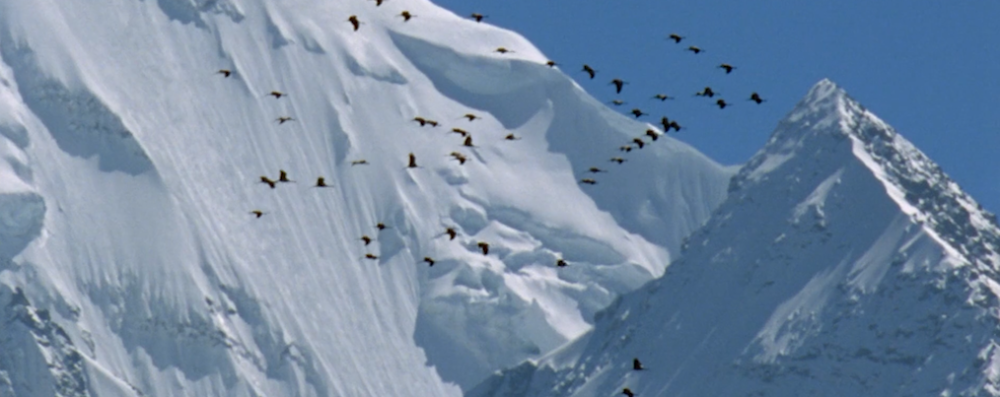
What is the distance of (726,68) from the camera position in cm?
13888

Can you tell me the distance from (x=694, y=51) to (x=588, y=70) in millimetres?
7583

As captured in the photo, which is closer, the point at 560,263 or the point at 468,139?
the point at 468,139

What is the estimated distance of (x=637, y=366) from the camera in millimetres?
136500

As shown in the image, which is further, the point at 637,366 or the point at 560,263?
the point at 560,263

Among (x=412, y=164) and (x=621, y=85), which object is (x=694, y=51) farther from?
(x=412, y=164)

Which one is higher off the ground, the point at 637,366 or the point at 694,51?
the point at 694,51

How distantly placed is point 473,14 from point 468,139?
5.75 m

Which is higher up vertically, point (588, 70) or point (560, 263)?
point (588, 70)

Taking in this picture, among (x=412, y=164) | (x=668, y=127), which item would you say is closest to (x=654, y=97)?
(x=668, y=127)

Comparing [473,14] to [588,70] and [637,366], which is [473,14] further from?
[637,366]

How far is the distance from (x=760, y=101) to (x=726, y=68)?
248 inches

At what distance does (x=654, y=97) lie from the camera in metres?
144

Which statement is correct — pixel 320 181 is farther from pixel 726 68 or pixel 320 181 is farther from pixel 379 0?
pixel 726 68

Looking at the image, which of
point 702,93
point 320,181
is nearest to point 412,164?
point 320,181
